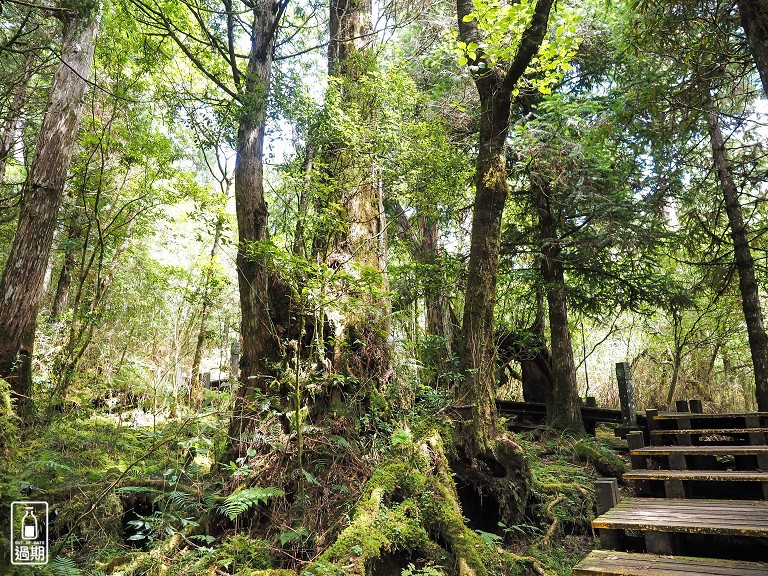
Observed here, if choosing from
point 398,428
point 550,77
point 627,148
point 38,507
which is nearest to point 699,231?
point 627,148

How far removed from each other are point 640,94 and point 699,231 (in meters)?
3.70

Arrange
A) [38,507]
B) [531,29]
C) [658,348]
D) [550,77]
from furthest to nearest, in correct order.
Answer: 1. [658,348]
2. [550,77]
3. [531,29]
4. [38,507]

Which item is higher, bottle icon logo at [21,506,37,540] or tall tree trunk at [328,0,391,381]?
tall tree trunk at [328,0,391,381]

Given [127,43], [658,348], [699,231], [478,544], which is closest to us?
[478,544]

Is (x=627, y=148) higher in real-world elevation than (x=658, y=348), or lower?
higher

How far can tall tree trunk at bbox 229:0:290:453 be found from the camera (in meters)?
5.70

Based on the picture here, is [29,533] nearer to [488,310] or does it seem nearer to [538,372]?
[488,310]

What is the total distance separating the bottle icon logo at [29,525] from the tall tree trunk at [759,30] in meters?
7.52

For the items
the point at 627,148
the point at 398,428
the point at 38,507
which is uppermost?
the point at 627,148

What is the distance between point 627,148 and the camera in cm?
1023

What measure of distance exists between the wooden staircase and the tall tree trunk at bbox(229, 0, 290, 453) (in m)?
3.94

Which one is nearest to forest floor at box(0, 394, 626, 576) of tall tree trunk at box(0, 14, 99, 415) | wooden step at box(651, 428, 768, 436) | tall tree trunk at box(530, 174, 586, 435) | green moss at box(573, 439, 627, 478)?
green moss at box(573, 439, 627, 478)

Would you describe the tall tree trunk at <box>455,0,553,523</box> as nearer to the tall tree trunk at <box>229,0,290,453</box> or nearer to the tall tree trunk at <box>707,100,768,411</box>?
the tall tree trunk at <box>229,0,290,453</box>

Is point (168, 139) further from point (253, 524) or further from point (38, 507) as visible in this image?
point (253, 524)
